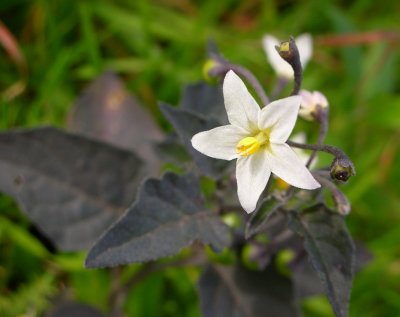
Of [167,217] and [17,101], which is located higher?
[167,217]

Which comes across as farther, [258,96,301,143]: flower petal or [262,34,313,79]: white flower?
[262,34,313,79]: white flower

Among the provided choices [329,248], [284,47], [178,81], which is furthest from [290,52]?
[178,81]

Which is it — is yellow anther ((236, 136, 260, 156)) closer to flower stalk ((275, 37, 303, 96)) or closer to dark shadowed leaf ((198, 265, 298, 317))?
flower stalk ((275, 37, 303, 96))

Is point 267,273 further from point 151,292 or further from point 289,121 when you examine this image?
point 289,121

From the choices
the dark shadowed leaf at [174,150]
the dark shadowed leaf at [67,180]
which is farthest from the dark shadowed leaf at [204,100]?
the dark shadowed leaf at [67,180]

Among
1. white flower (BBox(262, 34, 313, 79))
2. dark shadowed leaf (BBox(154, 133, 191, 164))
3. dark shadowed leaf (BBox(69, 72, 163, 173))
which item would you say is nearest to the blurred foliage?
dark shadowed leaf (BBox(69, 72, 163, 173))

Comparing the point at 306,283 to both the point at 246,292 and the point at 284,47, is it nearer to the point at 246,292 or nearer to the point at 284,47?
the point at 246,292

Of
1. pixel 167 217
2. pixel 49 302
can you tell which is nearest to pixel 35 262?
pixel 49 302
